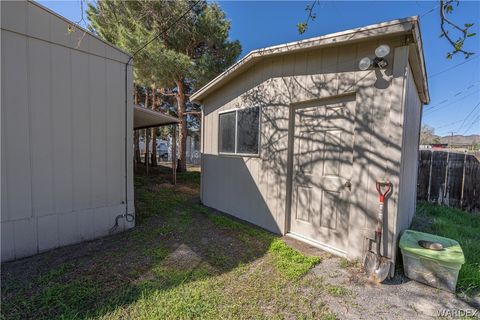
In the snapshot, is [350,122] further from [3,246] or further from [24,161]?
[3,246]

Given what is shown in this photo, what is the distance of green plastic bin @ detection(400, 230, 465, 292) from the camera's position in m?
2.32

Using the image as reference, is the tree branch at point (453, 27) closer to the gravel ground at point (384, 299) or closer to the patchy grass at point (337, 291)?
the gravel ground at point (384, 299)

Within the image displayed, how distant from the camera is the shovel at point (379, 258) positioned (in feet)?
8.33

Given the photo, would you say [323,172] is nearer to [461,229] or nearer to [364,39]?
[364,39]

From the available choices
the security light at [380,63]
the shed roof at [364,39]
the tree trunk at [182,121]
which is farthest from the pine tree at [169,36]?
the security light at [380,63]

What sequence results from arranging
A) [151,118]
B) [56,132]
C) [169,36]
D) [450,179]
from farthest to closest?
[169,36] → [151,118] → [450,179] → [56,132]

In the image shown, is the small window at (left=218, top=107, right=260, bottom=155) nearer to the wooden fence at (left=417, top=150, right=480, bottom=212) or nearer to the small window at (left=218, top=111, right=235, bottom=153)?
the small window at (left=218, top=111, right=235, bottom=153)

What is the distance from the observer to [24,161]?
2.97 metres

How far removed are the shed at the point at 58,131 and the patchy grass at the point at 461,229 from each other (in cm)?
490

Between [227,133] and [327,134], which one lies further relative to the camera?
[227,133]

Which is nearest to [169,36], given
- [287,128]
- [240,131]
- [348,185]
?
[240,131]

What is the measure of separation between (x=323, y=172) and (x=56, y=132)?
12.8ft

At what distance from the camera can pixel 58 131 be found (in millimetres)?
3230

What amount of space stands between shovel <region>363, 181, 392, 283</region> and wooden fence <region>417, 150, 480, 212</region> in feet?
16.1
